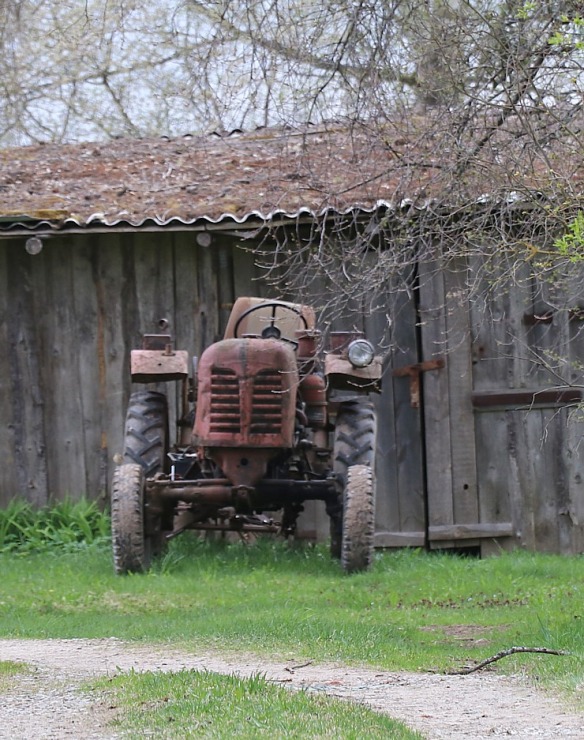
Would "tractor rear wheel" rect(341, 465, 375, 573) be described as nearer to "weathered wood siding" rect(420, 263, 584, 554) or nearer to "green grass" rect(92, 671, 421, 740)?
"weathered wood siding" rect(420, 263, 584, 554)

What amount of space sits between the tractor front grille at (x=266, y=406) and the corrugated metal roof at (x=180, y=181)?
1.52 meters

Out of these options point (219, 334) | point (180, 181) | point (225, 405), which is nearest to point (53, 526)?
point (219, 334)

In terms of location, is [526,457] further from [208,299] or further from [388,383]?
[208,299]

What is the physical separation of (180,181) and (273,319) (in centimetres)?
345

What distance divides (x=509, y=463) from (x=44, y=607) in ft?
16.2

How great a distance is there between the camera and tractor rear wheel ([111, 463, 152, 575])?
9.03 meters

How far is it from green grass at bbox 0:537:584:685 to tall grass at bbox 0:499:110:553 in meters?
0.25

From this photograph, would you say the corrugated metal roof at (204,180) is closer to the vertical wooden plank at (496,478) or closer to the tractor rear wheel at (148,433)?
the tractor rear wheel at (148,433)

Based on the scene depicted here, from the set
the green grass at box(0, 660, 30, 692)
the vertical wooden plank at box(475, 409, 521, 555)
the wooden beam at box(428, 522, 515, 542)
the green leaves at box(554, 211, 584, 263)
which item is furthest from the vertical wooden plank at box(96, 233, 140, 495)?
the green leaves at box(554, 211, 584, 263)

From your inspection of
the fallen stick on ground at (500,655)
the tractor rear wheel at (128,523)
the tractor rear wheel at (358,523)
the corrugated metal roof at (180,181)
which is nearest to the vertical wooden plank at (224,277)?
the corrugated metal roof at (180,181)

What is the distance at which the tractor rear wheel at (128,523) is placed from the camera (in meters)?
9.03

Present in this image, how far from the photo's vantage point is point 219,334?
11.5 metres

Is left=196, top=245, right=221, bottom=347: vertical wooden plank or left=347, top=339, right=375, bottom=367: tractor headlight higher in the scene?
left=196, top=245, right=221, bottom=347: vertical wooden plank

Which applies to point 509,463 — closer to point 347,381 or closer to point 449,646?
point 347,381
